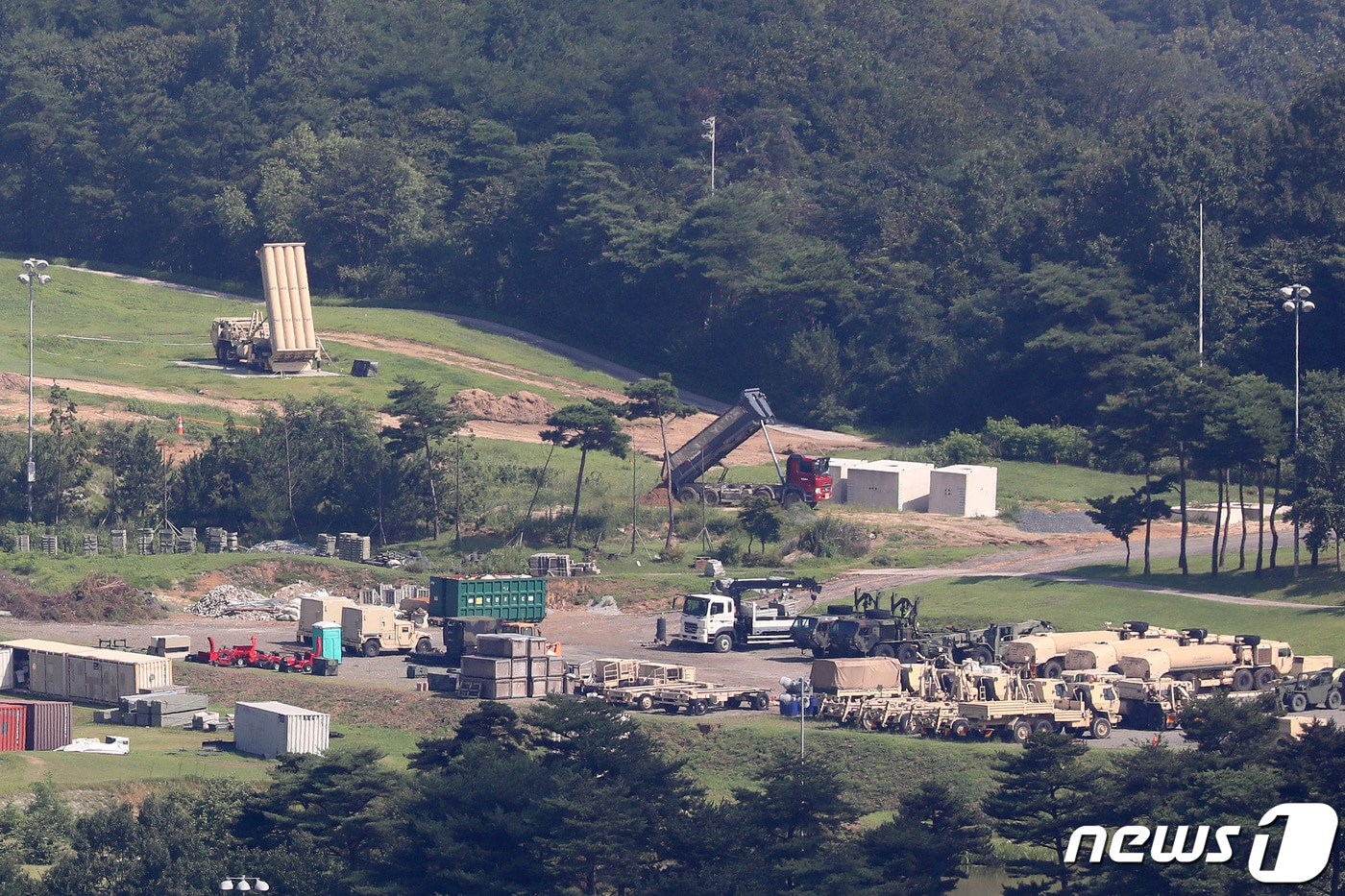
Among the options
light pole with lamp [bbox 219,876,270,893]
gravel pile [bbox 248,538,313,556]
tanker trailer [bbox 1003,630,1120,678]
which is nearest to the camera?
light pole with lamp [bbox 219,876,270,893]

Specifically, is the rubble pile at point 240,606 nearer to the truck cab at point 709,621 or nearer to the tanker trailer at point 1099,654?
the truck cab at point 709,621

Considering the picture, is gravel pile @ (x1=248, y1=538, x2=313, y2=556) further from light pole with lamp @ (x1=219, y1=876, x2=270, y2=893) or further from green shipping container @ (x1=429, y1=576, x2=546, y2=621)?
light pole with lamp @ (x1=219, y1=876, x2=270, y2=893)

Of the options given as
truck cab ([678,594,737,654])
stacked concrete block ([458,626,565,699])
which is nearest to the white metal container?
truck cab ([678,594,737,654])

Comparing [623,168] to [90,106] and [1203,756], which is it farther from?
[1203,756]

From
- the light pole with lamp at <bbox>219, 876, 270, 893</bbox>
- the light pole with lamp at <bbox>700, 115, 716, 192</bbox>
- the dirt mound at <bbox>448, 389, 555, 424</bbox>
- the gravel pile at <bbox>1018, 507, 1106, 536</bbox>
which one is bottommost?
the light pole with lamp at <bbox>219, 876, 270, 893</bbox>

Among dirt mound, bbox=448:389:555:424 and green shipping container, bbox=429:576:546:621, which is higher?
dirt mound, bbox=448:389:555:424

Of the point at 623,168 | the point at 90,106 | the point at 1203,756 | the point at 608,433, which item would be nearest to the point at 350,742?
the point at 1203,756

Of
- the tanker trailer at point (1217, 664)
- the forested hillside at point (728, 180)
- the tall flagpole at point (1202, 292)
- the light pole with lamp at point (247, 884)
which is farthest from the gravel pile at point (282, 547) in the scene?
the tall flagpole at point (1202, 292)
